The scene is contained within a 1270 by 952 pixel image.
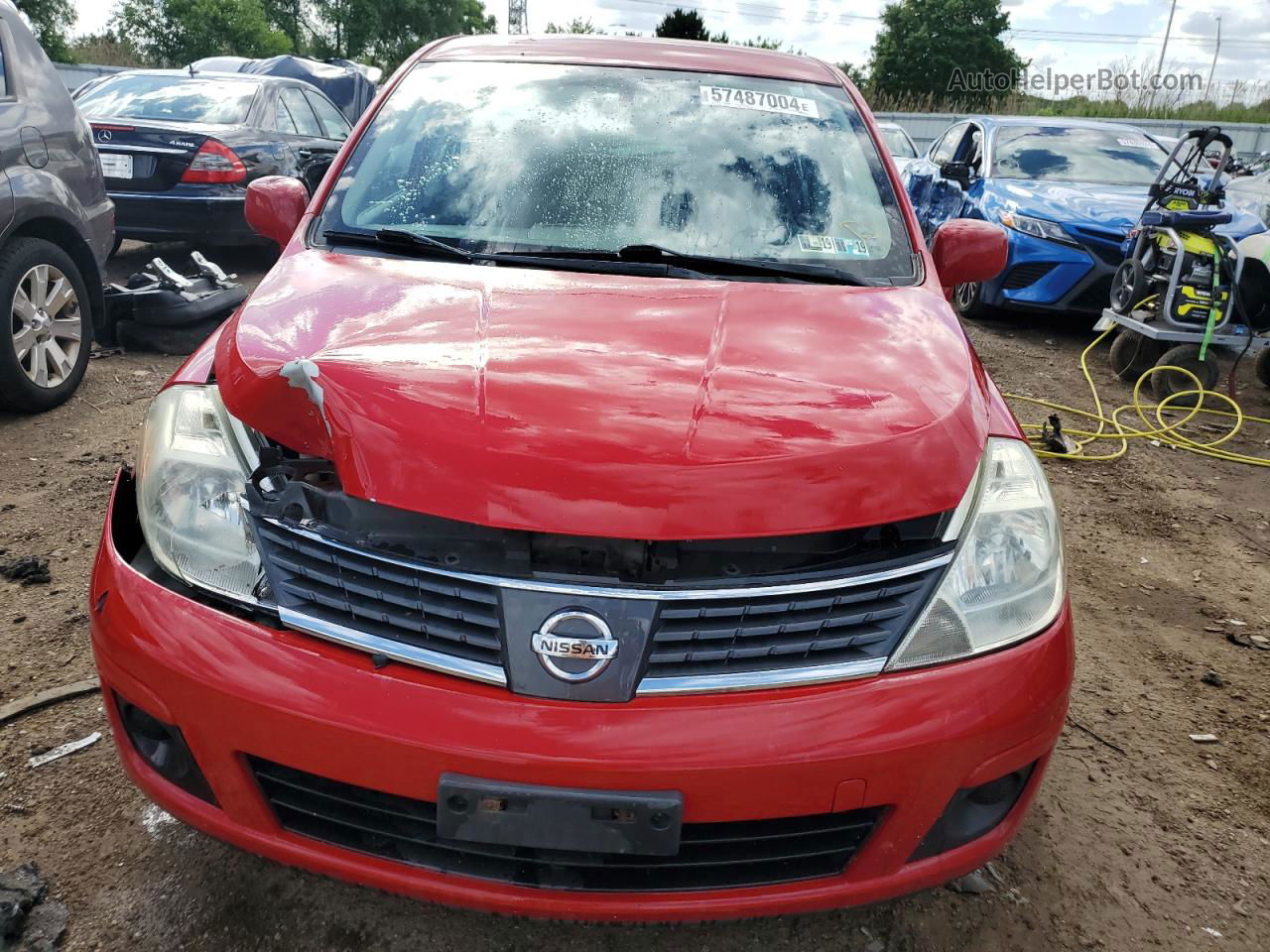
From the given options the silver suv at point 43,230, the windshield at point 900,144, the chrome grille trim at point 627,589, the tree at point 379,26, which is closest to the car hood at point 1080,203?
the windshield at point 900,144

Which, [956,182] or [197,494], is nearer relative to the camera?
[197,494]

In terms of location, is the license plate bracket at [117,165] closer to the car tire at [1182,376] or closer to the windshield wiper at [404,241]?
the windshield wiper at [404,241]

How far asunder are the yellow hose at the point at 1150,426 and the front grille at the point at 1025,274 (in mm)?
1131

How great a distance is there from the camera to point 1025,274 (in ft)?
22.4

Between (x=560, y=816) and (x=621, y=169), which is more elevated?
(x=621, y=169)

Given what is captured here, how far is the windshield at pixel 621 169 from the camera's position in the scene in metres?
2.33

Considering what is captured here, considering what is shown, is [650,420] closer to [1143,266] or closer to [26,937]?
[26,937]

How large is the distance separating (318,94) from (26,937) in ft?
27.3

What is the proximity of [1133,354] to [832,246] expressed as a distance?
4592mm

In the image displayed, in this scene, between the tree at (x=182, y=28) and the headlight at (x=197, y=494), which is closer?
the headlight at (x=197, y=494)

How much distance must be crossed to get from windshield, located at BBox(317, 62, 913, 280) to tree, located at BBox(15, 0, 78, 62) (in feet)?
107

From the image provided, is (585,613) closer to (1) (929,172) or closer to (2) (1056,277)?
(2) (1056,277)

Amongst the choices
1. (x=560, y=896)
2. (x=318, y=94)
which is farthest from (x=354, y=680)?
(x=318, y=94)

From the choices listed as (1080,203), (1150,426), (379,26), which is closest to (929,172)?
(1080,203)
